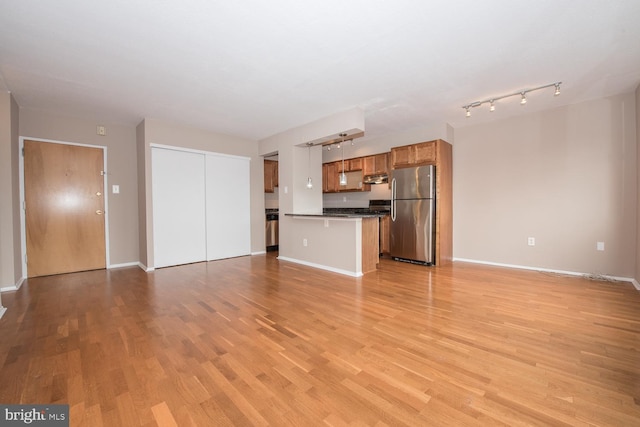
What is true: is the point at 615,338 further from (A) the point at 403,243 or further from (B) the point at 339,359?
(A) the point at 403,243

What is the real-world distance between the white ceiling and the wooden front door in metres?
0.74

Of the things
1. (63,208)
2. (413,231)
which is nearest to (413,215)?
(413,231)

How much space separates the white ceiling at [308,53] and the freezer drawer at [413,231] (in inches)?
68.4

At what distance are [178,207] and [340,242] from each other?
9.60 ft

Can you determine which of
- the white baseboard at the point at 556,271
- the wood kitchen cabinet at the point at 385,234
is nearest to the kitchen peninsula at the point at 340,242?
the wood kitchen cabinet at the point at 385,234

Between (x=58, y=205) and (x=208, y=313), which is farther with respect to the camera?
(x=58, y=205)

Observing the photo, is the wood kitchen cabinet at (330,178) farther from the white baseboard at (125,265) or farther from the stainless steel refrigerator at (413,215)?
the white baseboard at (125,265)

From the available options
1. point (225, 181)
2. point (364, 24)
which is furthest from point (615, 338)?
point (225, 181)

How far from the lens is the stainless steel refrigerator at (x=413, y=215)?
184 inches

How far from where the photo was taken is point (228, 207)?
5391 mm

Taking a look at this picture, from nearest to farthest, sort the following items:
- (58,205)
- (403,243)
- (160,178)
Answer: (58,205), (160,178), (403,243)

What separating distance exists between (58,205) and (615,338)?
6709mm

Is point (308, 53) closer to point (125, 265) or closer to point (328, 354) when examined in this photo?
point (328, 354)

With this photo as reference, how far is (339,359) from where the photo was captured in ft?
5.94
